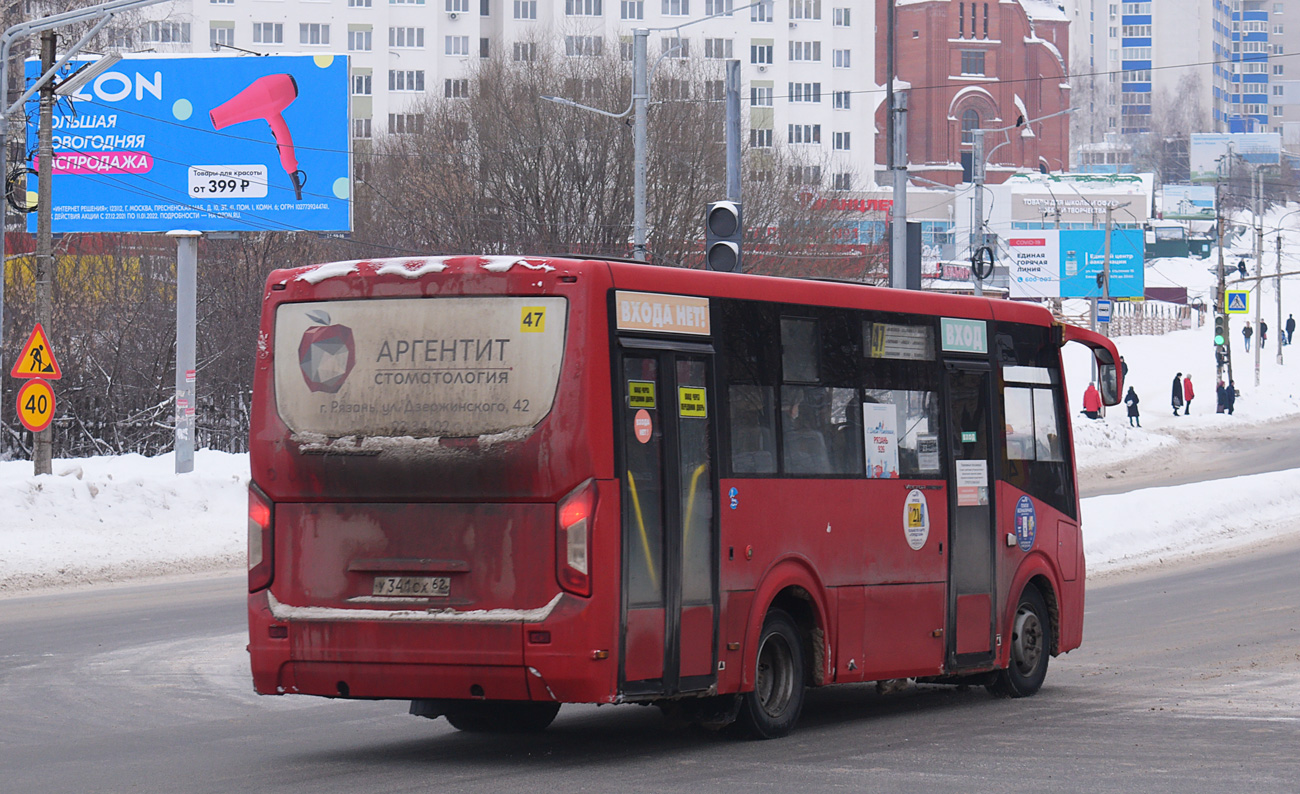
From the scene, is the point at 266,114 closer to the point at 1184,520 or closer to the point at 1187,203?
the point at 1184,520

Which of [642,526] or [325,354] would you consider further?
[325,354]

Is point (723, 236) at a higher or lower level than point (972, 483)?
higher

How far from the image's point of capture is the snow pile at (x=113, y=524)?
70.6ft

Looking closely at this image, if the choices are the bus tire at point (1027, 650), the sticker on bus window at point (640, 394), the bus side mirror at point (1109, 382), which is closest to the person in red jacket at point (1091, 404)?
the bus side mirror at point (1109, 382)

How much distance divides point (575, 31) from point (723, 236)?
93963mm

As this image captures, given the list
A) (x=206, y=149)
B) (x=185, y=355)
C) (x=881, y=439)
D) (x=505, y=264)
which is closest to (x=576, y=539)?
(x=505, y=264)

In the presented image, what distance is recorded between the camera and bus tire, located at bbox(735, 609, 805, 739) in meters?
9.73

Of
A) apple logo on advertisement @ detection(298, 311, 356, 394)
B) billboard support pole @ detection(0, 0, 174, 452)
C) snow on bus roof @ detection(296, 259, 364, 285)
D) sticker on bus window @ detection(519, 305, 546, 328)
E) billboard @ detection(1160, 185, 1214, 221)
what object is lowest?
apple logo on advertisement @ detection(298, 311, 356, 394)

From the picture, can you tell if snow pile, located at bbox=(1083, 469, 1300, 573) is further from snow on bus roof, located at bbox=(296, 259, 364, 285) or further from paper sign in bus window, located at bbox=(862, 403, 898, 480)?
snow on bus roof, located at bbox=(296, 259, 364, 285)

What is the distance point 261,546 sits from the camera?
9.20 meters

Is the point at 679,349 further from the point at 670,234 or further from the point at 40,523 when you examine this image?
the point at 670,234

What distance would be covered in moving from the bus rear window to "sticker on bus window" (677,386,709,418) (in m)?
0.82

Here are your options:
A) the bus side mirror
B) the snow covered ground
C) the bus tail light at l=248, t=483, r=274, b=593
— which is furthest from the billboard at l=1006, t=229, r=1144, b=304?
the bus tail light at l=248, t=483, r=274, b=593

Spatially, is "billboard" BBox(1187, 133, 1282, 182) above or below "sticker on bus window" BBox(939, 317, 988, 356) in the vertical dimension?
above
